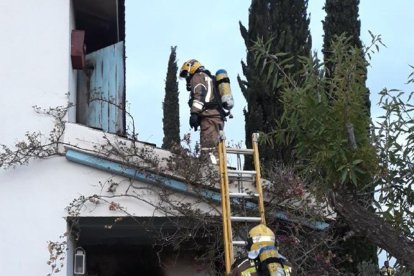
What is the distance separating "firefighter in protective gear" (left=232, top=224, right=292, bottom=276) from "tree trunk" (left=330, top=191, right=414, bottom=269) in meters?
0.54

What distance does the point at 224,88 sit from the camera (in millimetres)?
8469

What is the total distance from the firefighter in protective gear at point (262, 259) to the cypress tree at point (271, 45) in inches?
244

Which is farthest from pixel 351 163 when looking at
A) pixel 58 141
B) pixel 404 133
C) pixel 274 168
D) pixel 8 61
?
pixel 8 61

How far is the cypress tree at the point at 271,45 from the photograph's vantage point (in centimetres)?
1228

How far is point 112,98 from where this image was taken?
9.88 meters

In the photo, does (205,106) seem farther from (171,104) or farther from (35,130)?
(171,104)

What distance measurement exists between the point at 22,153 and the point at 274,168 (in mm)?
2666

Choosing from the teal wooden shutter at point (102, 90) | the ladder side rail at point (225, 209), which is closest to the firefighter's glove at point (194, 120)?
the ladder side rail at point (225, 209)

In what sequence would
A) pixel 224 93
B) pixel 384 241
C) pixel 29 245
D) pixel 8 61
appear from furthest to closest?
pixel 224 93 → pixel 8 61 → pixel 29 245 → pixel 384 241

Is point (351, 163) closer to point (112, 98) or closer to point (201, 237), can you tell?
point (201, 237)

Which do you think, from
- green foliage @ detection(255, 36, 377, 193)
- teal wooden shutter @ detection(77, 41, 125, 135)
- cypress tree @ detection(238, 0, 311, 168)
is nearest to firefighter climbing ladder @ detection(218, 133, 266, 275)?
green foliage @ detection(255, 36, 377, 193)

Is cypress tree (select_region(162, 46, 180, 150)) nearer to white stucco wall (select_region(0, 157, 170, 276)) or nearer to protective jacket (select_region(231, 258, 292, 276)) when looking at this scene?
white stucco wall (select_region(0, 157, 170, 276))

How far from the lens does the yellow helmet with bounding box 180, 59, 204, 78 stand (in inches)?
335

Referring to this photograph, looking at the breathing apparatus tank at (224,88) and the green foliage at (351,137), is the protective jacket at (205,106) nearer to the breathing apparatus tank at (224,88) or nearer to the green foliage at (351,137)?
the breathing apparatus tank at (224,88)
